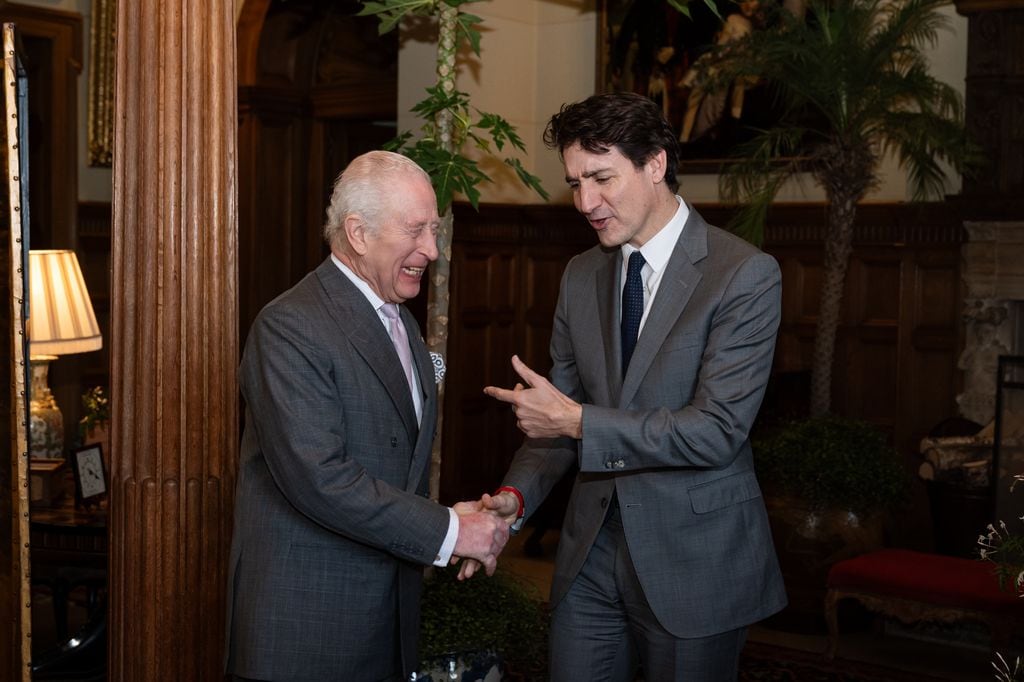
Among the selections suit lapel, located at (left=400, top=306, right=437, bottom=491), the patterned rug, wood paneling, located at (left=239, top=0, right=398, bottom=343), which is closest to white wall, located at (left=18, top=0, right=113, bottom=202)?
wood paneling, located at (left=239, top=0, right=398, bottom=343)

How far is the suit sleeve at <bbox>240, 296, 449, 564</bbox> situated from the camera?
8.18ft

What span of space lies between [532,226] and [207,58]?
595 cm

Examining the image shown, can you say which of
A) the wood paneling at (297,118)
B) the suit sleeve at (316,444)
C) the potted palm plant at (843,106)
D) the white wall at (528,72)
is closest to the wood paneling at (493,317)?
the white wall at (528,72)

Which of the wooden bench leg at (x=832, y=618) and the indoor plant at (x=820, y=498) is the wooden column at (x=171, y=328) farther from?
the indoor plant at (x=820, y=498)

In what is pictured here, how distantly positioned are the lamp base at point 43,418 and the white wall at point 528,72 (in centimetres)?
354

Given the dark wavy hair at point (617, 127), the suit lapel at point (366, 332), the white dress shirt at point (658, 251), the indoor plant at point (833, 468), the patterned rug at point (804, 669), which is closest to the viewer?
the suit lapel at point (366, 332)

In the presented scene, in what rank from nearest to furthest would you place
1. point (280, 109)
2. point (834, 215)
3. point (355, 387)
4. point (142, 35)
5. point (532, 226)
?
1. point (355, 387)
2. point (142, 35)
3. point (834, 215)
4. point (532, 226)
5. point (280, 109)

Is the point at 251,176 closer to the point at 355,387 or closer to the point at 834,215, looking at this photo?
the point at 834,215

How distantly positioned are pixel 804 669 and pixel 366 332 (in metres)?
3.70

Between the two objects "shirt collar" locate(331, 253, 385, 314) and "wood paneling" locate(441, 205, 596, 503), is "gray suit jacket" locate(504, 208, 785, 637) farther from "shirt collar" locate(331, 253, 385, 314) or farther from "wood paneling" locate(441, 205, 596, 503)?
"wood paneling" locate(441, 205, 596, 503)

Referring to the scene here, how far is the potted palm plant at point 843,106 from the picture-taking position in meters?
6.62

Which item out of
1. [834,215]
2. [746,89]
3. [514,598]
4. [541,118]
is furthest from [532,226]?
[514,598]

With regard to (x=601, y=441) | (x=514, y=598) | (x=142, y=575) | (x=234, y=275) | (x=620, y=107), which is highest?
(x=620, y=107)

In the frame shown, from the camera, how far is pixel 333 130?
10.0m
